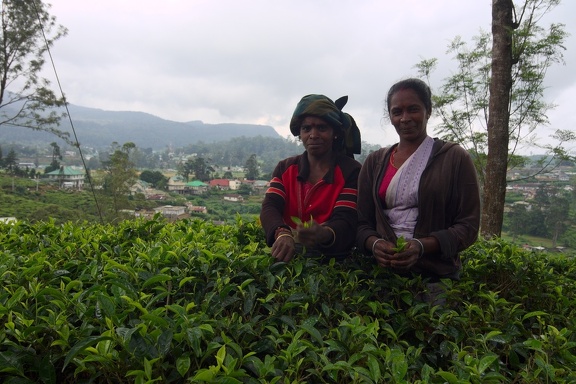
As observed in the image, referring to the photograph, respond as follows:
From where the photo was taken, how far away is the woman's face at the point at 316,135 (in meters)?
2.43

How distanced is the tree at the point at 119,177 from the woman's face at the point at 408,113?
26509 mm

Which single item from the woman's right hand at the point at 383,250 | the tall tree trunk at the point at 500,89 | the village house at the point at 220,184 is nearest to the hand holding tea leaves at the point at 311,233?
the woman's right hand at the point at 383,250

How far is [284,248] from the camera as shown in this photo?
80.9 inches

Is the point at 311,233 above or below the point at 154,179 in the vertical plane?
above

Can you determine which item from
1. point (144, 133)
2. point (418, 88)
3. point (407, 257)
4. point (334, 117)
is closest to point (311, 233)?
point (407, 257)

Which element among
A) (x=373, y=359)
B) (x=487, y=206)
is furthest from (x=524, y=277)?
(x=487, y=206)

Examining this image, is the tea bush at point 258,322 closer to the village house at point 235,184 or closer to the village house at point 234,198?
the village house at point 234,198

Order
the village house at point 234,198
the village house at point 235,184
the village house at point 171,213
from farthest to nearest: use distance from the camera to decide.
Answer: the village house at point 235,184, the village house at point 234,198, the village house at point 171,213

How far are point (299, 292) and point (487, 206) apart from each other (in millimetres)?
4194

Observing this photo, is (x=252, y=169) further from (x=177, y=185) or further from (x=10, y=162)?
(x=10, y=162)

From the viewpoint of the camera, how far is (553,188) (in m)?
16.5

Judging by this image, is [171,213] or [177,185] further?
[177,185]

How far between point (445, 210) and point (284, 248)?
33.7 inches

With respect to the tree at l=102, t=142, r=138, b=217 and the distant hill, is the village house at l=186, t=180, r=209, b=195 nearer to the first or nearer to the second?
the tree at l=102, t=142, r=138, b=217
